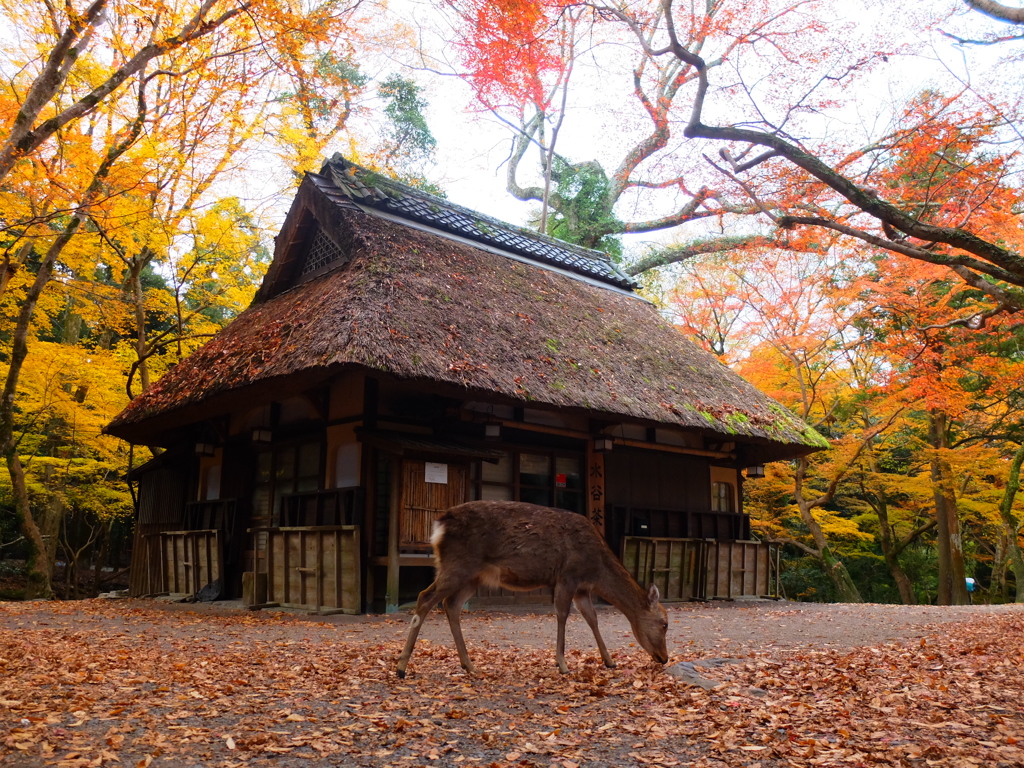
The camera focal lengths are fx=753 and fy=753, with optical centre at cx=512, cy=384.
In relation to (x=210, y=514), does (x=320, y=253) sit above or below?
above

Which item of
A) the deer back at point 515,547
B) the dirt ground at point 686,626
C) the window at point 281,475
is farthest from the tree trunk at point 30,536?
the deer back at point 515,547

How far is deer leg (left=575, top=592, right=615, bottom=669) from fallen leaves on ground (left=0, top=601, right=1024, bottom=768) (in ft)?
0.57

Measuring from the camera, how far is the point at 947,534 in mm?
18125

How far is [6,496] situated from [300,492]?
1143 centimetres

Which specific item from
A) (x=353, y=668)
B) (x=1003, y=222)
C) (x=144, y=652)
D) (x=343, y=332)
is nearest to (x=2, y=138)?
(x=343, y=332)

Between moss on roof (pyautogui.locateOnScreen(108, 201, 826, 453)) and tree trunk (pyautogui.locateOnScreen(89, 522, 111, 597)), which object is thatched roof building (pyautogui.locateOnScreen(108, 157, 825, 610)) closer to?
moss on roof (pyautogui.locateOnScreen(108, 201, 826, 453))

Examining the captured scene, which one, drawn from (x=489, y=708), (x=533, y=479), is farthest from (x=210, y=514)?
(x=489, y=708)

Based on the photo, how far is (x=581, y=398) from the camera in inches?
402

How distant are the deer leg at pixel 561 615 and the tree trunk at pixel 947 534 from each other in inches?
600

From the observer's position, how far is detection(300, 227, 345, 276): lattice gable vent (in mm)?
11977

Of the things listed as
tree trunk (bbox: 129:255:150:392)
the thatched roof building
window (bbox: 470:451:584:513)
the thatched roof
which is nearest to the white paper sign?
the thatched roof building

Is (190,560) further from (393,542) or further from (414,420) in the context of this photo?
(414,420)

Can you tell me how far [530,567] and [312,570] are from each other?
16.4 ft

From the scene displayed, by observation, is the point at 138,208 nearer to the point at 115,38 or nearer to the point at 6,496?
the point at 115,38
